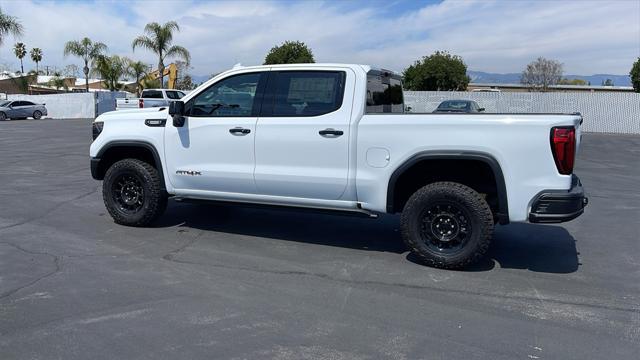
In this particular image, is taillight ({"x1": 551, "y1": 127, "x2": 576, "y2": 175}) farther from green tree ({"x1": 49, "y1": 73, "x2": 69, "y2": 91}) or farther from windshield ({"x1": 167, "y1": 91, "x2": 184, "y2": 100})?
green tree ({"x1": 49, "y1": 73, "x2": 69, "y2": 91})

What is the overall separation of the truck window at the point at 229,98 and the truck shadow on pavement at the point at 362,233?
1169 millimetres

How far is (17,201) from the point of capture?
8.65 metres

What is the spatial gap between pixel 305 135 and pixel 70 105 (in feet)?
149

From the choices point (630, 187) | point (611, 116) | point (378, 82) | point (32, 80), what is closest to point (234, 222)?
point (378, 82)

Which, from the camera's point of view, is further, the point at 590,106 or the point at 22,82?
the point at 22,82

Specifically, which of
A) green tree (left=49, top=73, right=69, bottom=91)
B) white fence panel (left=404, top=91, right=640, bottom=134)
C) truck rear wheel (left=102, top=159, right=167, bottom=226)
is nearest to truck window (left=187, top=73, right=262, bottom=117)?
truck rear wheel (left=102, top=159, right=167, bottom=226)

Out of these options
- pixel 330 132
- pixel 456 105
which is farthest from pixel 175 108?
pixel 456 105

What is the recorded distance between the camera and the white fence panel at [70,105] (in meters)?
45.2

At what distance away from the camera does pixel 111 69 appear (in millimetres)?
51469

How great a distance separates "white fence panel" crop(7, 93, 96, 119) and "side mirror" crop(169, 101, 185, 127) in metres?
41.8

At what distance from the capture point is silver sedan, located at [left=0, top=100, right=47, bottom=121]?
127 feet

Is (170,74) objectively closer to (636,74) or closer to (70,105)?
(70,105)

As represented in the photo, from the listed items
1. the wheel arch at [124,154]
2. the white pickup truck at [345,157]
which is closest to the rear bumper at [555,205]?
the white pickup truck at [345,157]

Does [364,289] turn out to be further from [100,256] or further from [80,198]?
[80,198]
